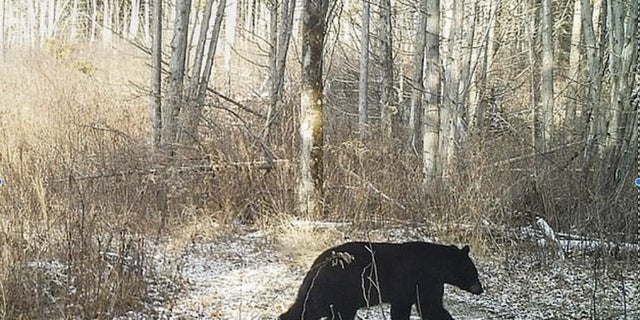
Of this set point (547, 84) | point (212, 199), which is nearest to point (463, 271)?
point (212, 199)

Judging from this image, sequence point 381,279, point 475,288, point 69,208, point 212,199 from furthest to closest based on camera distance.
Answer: point 212,199 → point 69,208 → point 475,288 → point 381,279

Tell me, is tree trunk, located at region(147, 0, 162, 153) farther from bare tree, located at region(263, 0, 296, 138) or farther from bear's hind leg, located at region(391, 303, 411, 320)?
bear's hind leg, located at region(391, 303, 411, 320)

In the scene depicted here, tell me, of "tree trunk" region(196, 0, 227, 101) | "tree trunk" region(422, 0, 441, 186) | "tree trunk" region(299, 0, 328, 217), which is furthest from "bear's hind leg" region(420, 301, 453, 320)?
"tree trunk" region(196, 0, 227, 101)

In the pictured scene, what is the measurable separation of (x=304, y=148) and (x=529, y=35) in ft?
24.2

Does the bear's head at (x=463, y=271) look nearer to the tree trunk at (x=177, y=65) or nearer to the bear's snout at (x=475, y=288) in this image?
the bear's snout at (x=475, y=288)

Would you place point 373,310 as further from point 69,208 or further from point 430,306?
point 69,208

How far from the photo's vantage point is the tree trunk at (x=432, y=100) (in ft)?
30.6

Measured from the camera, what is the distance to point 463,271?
19.4ft

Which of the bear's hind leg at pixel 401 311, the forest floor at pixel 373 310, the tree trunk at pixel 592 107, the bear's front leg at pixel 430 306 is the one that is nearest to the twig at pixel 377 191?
the forest floor at pixel 373 310

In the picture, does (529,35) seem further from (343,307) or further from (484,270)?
(343,307)

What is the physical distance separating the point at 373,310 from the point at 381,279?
2.97 ft

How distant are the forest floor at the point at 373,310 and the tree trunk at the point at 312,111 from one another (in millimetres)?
944

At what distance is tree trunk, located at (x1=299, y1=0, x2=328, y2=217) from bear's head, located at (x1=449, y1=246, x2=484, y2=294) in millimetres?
3118

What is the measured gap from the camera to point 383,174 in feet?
31.7
